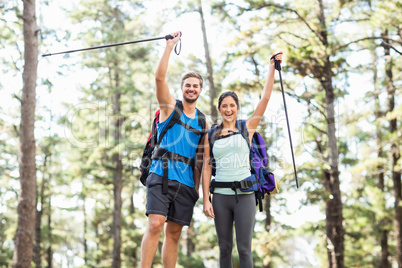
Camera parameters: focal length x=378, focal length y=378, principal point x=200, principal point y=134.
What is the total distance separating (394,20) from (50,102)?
16.9 meters

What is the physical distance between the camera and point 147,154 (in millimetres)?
4121

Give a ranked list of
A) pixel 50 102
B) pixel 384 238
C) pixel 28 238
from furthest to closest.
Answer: pixel 50 102 < pixel 384 238 < pixel 28 238

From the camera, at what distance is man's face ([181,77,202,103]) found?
13.4ft

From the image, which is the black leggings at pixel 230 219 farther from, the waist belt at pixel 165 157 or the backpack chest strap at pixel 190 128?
the backpack chest strap at pixel 190 128

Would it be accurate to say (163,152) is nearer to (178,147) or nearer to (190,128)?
(178,147)

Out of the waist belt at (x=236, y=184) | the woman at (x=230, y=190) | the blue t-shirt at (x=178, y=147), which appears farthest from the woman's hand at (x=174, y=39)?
the waist belt at (x=236, y=184)

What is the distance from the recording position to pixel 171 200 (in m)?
3.89

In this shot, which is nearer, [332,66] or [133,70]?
[332,66]

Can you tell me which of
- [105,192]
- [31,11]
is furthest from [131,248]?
[31,11]

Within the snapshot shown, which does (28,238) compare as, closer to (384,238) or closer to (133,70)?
(133,70)

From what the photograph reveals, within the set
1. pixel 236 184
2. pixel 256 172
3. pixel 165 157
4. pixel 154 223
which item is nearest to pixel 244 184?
pixel 236 184

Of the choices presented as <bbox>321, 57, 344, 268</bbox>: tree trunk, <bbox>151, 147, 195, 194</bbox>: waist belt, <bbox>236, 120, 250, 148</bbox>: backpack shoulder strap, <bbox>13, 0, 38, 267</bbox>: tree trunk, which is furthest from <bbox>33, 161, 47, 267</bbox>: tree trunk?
<bbox>236, 120, 250, 148</bbox>: backpack shoulder strap

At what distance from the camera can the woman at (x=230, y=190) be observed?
3918 millimetres

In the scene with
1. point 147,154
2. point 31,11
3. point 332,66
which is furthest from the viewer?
point 332,66
